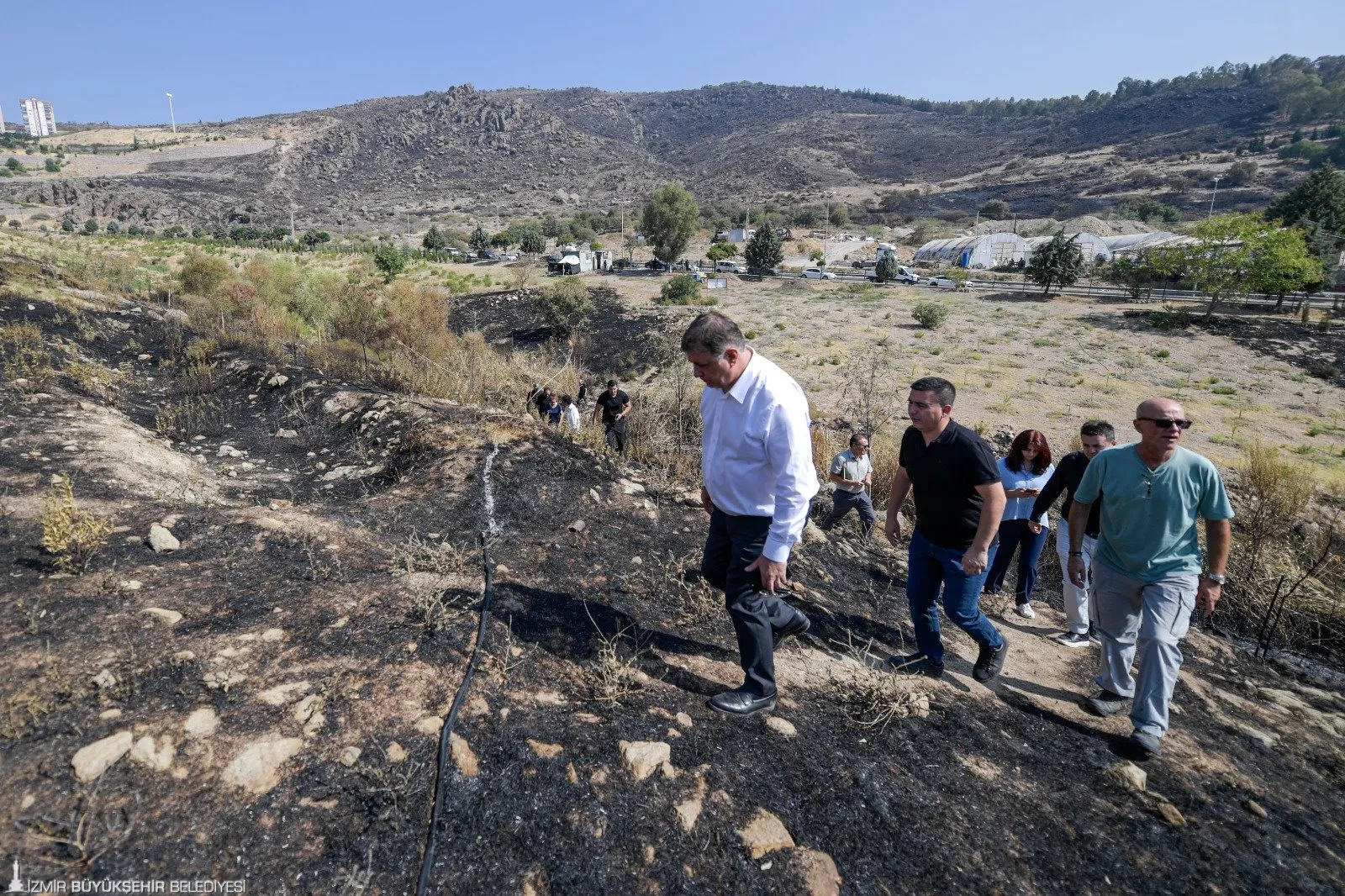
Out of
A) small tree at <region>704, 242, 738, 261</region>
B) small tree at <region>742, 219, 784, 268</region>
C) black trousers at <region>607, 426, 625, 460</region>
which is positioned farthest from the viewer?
small tree at <region>704, 242, 738, 261</region>

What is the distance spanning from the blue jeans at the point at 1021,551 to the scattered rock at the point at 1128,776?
1.93 metres

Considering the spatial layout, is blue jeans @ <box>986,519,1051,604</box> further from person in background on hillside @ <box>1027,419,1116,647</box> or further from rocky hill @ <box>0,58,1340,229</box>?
rocky hill @ <box>0,58,1340,229</box>

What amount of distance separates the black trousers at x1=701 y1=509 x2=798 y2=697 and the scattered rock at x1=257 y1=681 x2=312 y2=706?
1607 mm

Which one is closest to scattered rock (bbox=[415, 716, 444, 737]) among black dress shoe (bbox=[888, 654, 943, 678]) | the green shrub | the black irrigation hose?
the black irrigation hose

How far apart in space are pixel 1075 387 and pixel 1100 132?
121 meters

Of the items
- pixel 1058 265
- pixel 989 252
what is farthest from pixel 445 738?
pixel 989 252

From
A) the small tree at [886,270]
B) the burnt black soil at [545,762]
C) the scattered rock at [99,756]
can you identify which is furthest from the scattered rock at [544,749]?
the small tree at [886,270]

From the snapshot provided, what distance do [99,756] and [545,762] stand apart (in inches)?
51.8

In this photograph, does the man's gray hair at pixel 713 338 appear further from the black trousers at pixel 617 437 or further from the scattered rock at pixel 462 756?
the black trousers at pixel 617 437

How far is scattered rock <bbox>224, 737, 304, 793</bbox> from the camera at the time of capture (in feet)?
6.21

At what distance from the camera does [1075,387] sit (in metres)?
16.1

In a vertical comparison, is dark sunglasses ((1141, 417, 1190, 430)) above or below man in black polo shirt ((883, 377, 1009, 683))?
above

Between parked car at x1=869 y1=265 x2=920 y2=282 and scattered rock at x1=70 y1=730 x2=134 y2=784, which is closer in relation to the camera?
scattered rock at x1=70 y1=730 x2=134 y2=784

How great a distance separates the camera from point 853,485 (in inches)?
208
